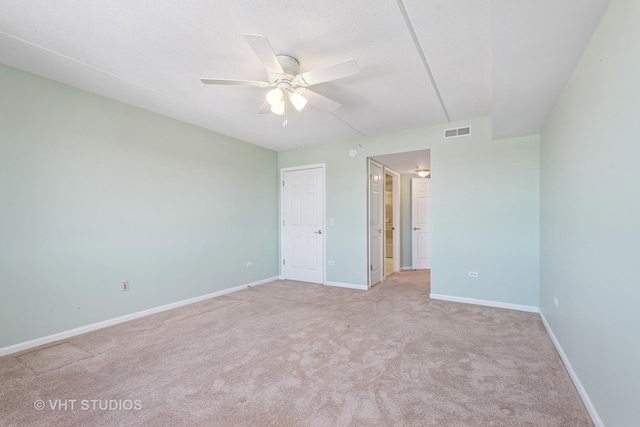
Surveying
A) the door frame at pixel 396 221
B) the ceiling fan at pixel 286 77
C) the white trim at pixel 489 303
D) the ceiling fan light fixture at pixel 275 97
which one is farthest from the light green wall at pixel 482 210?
the ceiling fan light fixture at pixel 275 97

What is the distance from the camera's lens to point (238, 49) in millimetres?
2266

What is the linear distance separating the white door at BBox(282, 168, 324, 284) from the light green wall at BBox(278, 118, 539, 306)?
4.24 ft

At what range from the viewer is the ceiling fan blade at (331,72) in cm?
205

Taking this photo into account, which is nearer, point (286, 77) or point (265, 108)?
point (286, 77)

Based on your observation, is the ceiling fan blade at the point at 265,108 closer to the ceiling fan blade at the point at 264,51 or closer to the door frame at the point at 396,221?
the ceiling fan blade at the point at 264,51

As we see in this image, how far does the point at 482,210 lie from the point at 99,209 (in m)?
4.65

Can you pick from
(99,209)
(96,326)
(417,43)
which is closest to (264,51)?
(417,43)

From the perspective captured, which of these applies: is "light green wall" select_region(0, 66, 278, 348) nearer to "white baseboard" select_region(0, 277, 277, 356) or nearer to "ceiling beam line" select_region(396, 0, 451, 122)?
"white baseboard" select_region(0, 277, 277, 356)

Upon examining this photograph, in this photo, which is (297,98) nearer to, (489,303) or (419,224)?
(489,303)

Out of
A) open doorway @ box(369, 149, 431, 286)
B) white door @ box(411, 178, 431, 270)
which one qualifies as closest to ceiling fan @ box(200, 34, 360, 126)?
open doorway @ box(369, 149, 431, 286)

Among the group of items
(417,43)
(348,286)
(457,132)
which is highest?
(417,43)

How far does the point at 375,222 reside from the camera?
516 centimetres

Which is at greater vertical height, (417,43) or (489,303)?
(417,43)

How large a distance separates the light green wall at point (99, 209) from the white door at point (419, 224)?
4057mm
